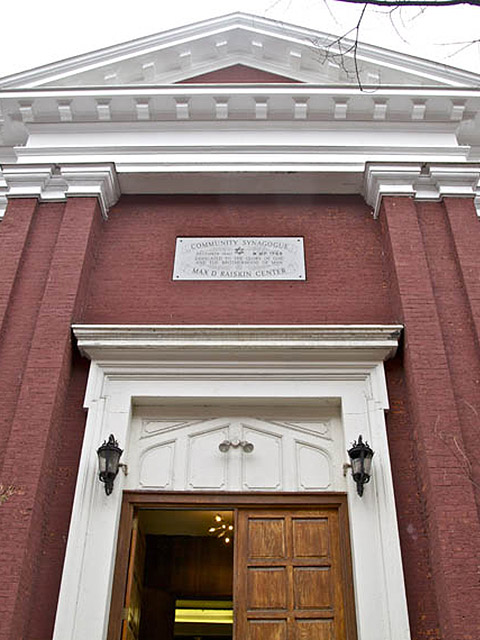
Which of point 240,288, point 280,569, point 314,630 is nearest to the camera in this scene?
point 314,630

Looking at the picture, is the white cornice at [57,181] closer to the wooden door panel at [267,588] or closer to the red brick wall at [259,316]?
the red brick wall at [259,316]

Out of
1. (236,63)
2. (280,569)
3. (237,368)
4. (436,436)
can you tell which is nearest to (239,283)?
(237,368)

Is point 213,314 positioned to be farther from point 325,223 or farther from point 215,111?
point 215,111

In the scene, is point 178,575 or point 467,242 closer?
point 467,242

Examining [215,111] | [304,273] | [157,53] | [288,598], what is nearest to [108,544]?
[288,598]

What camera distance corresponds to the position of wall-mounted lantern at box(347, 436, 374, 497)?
23.0 feet

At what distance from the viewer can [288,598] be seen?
6910 mm

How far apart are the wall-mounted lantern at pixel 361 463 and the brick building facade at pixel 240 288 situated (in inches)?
9.6

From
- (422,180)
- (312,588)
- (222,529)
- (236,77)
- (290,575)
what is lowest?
(312,588)

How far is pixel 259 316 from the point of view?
28.0 feet

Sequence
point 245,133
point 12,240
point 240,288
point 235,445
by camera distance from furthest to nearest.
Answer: point 245,133, point 12,240, point 240,288, point 235,445

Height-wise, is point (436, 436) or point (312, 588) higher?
point (436, 436)

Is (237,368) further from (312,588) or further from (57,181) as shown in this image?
(57,181)

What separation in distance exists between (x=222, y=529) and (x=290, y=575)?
9.64 ft
